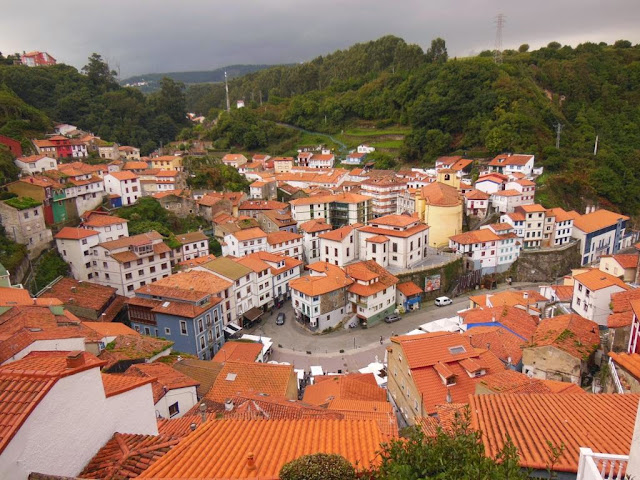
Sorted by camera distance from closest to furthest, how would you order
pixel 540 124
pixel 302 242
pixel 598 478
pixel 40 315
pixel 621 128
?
pixel 598 478 → pixel 40 315 → pixel 302 242 → pixel 540 124 → pixel 621 128

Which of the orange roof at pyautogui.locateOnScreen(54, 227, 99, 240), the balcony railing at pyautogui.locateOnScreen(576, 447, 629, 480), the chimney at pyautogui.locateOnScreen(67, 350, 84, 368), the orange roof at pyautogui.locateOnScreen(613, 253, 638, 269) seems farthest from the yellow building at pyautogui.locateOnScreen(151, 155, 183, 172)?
the balcony railing at pyautogui.locateOnScreen(576, 447, 629, 480)

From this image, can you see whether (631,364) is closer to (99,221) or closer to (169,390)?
(169,390)

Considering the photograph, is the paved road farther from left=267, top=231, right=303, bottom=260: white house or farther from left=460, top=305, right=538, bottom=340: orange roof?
left=460, top=305, right=538, bottom=340: orange roof

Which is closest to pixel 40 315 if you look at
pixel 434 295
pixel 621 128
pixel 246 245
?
pixel 246 245

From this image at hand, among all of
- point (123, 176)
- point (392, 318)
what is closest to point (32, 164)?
point (123, 176)

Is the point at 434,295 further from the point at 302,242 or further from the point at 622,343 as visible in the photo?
the point at 622,343

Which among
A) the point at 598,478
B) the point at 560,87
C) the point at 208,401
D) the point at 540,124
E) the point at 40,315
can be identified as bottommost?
the point at 208,401

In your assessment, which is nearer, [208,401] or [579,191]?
[208,401]
